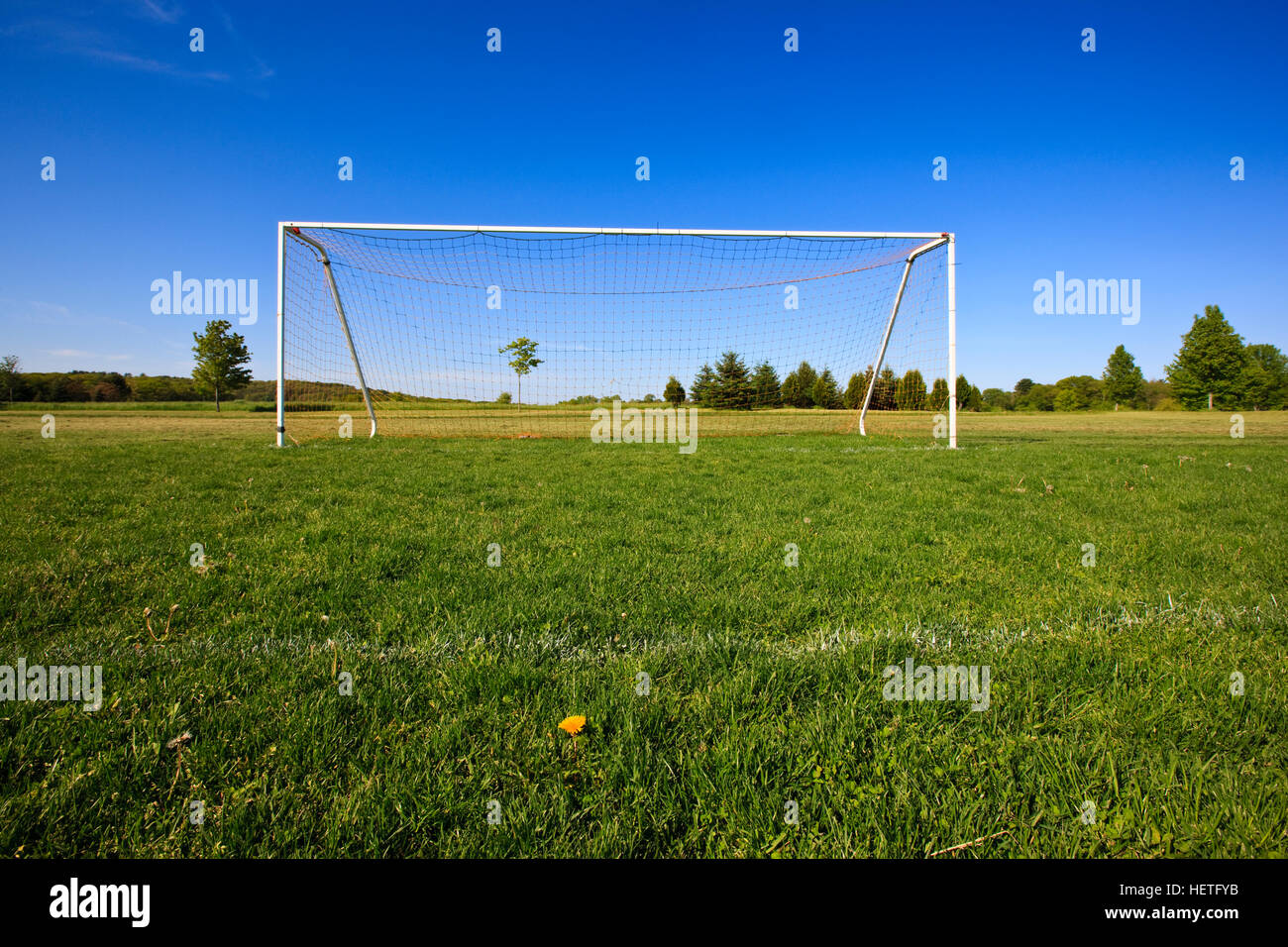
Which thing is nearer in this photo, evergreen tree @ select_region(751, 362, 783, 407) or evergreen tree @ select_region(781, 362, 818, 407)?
evergreen tree @ select_region(751, 362, 783, 407)

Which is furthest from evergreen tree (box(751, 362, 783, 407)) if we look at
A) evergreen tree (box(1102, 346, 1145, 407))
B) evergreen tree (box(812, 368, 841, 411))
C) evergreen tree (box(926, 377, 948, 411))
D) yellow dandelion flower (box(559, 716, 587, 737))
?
evergreen tree (box(1102, 346, 1145, 407))

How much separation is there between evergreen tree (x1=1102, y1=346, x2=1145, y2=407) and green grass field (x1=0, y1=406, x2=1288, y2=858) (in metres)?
83.4

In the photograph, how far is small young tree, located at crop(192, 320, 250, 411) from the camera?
2053 inches

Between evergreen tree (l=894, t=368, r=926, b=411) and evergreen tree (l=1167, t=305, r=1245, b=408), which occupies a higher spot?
evergreen tree (l=1167, t=305, r=1245, b=408)

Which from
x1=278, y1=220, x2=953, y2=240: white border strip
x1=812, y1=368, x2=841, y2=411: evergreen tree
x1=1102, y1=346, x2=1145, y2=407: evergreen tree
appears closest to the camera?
x1=278, y1=220, x2=953, y2=240: white border strip

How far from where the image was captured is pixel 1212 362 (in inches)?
1969

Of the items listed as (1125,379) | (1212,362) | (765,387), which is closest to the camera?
(765,387)

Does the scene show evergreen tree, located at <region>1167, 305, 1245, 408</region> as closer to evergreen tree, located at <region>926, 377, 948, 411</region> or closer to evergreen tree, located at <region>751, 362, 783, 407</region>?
evergreen tree, located at <region>926, 377, 948, 411</region>

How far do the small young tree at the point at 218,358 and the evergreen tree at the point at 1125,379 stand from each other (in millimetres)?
98000

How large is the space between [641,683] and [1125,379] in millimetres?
88967

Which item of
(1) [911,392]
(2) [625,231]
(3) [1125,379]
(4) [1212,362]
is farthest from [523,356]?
(3) [1125,379]

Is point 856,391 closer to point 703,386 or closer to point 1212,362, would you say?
point 703,386
